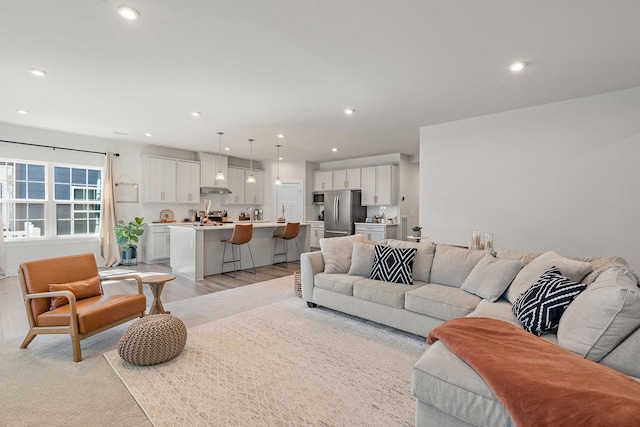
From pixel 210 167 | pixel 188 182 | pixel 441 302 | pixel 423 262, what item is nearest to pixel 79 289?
pixel 441 302

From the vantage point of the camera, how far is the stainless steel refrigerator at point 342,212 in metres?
8.11

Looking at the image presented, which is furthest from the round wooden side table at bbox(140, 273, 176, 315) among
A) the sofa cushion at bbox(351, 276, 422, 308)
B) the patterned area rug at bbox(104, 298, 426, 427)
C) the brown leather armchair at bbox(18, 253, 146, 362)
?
the sofa cushion at bbox(351, 276, 422, 308)

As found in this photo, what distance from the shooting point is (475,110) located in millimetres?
4402

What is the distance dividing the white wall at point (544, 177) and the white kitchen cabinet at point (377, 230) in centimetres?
241

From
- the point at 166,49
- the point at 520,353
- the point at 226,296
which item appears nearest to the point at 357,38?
the point at 166,49

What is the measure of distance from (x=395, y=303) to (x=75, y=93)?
14.8 feet

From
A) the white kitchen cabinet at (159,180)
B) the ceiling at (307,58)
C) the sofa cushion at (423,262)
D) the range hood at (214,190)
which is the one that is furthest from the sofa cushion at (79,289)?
the range hood at (214,190)

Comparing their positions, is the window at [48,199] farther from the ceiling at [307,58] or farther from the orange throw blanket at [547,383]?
the orange throw blanket at [547,383]

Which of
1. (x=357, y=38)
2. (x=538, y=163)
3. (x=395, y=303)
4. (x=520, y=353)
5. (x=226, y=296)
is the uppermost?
(x=357, y=38)

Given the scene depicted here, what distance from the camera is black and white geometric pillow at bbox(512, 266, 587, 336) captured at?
6.40ft

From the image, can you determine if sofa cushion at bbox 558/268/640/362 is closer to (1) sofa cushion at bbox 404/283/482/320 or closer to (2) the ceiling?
(1) sofa cushion at bbox 404/283/482/320

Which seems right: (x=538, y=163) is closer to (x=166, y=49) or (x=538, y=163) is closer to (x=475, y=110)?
(x=475, y=110)

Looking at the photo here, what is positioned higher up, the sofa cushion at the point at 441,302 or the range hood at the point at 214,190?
the range hood at the point at 214,190

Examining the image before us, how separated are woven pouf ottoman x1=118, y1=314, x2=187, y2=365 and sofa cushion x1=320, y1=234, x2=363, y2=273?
6.26ft
